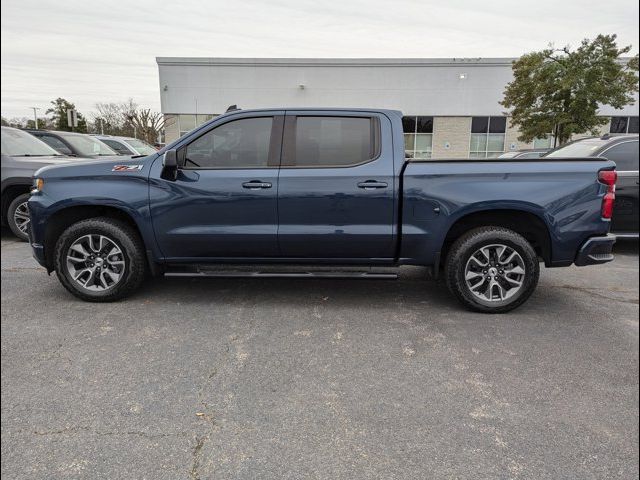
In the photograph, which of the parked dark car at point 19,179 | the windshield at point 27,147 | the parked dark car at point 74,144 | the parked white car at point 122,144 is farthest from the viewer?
→ the parked white car at point 122,144

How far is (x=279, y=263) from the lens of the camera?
4.42 m

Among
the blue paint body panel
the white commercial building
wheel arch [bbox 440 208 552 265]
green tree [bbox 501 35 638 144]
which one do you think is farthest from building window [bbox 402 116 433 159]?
the blue paint body panel

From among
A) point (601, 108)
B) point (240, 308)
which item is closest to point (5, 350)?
point (240, 308)

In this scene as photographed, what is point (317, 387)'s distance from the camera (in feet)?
9.56

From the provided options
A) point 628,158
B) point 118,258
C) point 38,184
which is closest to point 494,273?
point 628,158

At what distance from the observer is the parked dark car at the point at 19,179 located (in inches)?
223

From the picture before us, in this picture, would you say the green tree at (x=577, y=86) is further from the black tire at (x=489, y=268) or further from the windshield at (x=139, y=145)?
the windshield at (x=139, y=145)

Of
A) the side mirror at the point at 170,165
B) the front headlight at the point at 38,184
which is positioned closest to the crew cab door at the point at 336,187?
the side mirror at the point at 170,165

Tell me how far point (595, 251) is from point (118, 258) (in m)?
4.39

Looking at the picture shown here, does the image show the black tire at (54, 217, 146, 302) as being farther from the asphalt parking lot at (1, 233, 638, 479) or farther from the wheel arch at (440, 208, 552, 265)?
the wheel arch at (440, 208, 552, 265)

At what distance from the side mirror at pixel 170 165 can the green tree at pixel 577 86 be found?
31.1 ft

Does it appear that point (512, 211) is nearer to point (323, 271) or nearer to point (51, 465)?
point (323, 271)

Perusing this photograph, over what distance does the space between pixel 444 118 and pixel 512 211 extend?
26.7 metres

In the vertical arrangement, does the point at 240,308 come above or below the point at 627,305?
below
